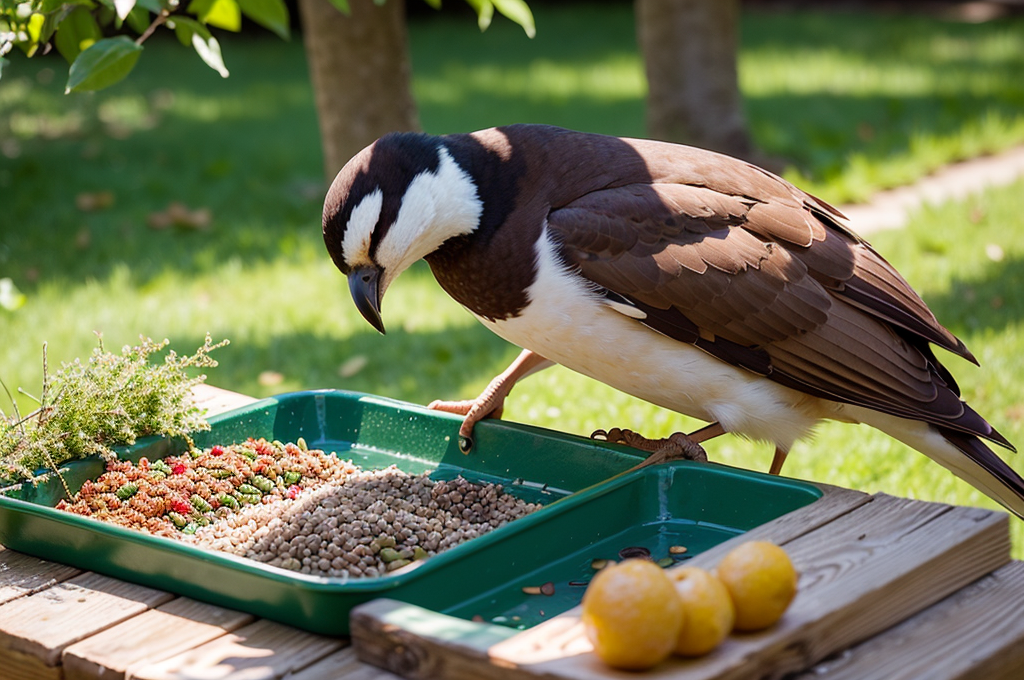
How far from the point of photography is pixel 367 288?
9.70 ft

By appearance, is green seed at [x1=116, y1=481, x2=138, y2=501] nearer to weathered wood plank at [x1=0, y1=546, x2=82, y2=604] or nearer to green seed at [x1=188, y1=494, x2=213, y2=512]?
green seed at [x1=188, y1=494, x2=213, y2=512]

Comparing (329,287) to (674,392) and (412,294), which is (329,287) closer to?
(412,294)

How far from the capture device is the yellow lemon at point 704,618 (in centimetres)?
187

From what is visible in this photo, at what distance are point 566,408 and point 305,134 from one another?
646 centimetres

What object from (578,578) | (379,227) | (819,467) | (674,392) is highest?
(379,227)

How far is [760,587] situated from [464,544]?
0.64 meters

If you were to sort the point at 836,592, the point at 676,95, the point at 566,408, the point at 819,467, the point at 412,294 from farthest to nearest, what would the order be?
1. the point at 676,95
2. the point at 412,294
3. the point at 566,408
4. the point at 819,467
5. the point at 836,592

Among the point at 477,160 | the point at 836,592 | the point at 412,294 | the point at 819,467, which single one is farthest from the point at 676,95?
the point at 836,592

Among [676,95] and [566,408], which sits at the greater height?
[676,95]

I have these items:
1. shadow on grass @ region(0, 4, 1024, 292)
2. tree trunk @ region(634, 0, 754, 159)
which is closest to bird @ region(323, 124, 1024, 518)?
shadow on grass @ region(0, 4, 1024, 292)

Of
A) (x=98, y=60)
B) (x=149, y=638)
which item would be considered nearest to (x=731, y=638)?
(x=149, y=638)

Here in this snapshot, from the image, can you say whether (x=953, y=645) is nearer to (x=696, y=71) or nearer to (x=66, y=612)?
(x=66, y=612)

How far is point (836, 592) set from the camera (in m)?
2.06

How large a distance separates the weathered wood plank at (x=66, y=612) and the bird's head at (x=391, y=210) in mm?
921
